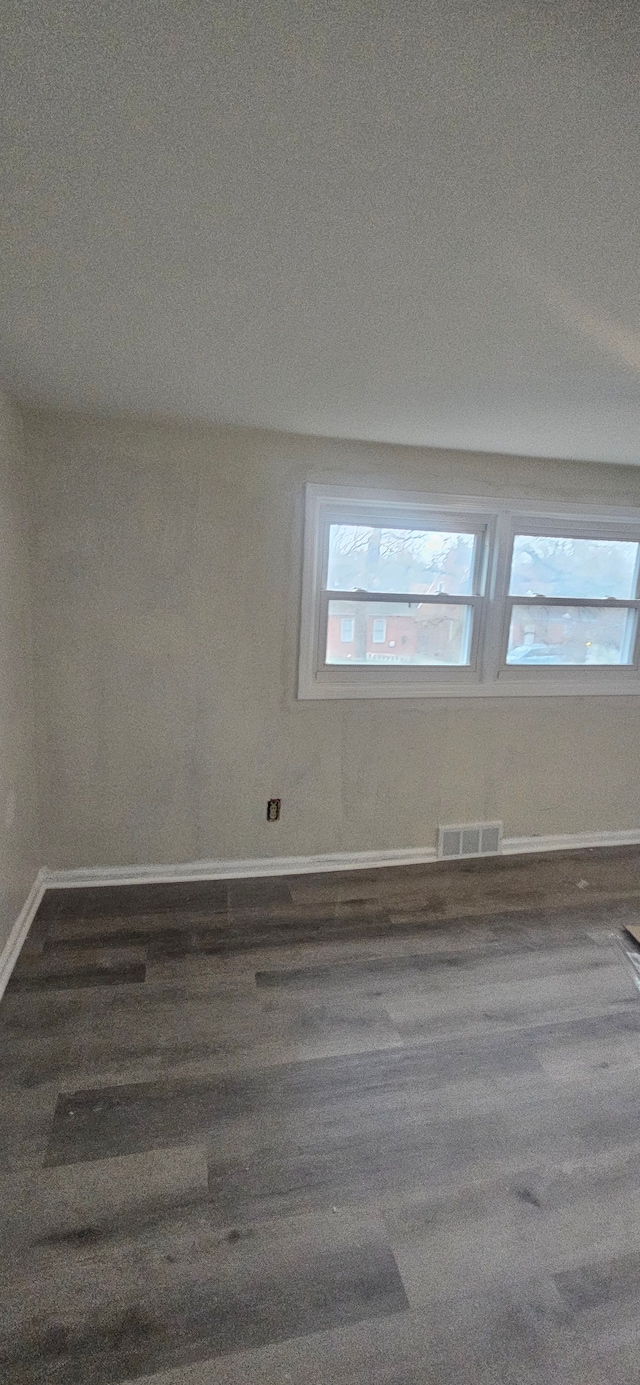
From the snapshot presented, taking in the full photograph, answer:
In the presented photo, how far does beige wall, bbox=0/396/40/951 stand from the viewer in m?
2.36

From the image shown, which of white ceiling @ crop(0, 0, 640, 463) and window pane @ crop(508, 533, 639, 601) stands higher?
white ceiling @ crop(0, 0, 640, 463)

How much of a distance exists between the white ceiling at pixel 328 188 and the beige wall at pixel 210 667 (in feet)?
2.76

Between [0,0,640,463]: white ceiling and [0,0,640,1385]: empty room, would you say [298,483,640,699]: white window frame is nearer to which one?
[0,0,640,1385]: empty room

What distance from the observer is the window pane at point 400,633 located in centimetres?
321

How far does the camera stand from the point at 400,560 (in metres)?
3.23

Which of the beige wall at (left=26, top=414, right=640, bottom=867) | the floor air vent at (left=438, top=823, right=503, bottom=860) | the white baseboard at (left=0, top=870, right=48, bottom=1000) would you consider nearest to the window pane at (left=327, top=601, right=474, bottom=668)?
the beige wall at (left=26, top=414, right=640, bottom=867)

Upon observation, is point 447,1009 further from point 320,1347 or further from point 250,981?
point 320,1347

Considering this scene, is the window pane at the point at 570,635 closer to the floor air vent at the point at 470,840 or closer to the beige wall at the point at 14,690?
the floor air vent at the point at 470,840

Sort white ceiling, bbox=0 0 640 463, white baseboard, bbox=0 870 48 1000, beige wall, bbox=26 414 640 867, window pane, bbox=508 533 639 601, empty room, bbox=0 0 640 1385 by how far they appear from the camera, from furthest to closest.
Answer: window pane, bbox=508 533 639 601 < beige wall, bbox=26 414 640 867 < white baseboard, bbox=0 870 48 1000 < empty room, bbox=0 0 640 1385 < white ceiling, bbox=0 0 640 463

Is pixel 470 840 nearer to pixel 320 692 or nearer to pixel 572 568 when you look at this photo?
pixel 320 692

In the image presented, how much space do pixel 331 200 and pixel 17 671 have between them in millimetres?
2096

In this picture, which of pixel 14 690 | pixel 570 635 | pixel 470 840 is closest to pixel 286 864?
pixel 470 840

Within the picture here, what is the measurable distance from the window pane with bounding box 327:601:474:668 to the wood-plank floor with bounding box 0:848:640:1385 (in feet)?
4.24

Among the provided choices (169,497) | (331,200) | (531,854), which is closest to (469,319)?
(331,200)
